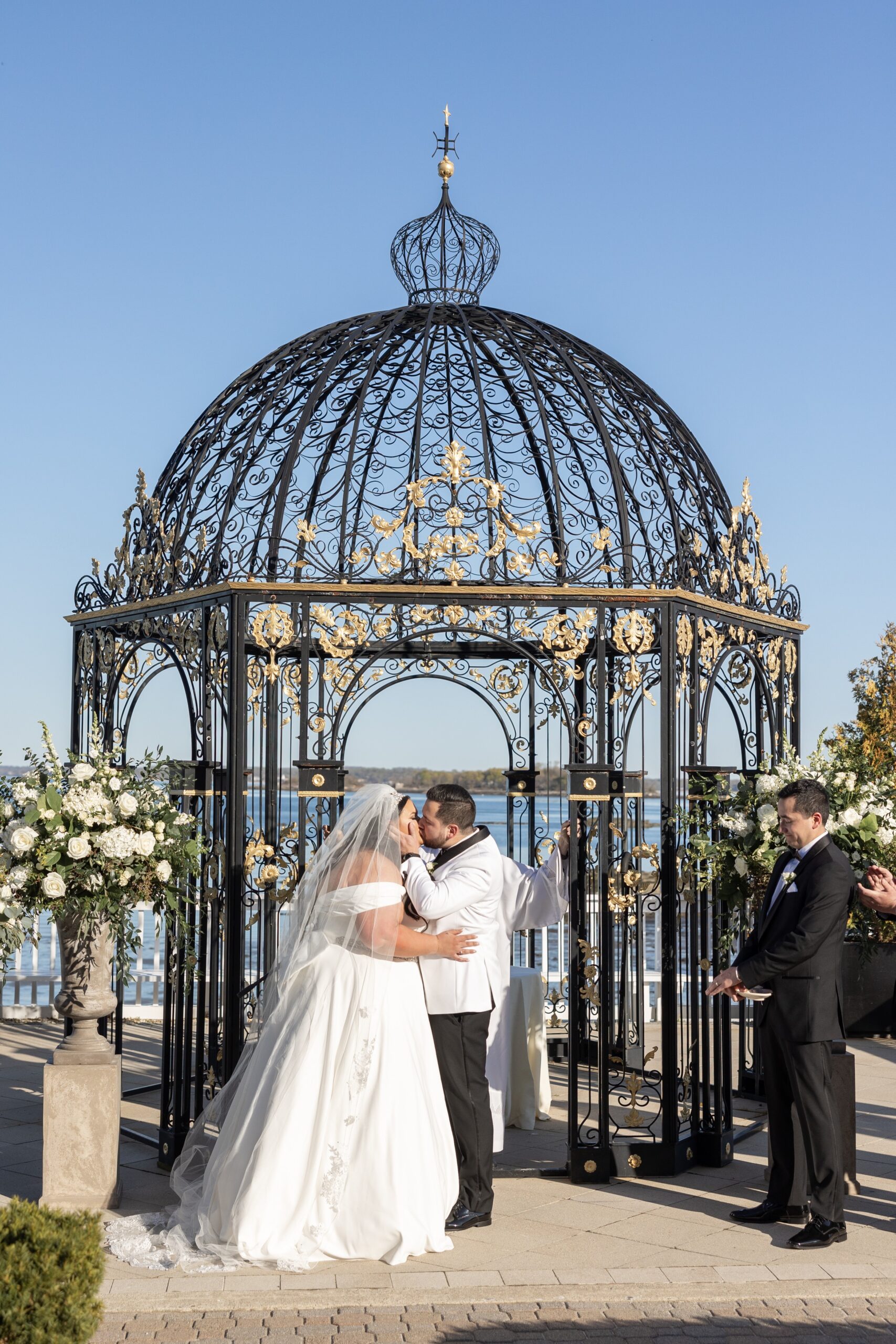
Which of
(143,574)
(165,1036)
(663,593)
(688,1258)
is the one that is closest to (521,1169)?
(688,1258)

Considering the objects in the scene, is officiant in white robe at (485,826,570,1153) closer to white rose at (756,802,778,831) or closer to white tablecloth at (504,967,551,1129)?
white tablecloth at (504,967,551,1129)

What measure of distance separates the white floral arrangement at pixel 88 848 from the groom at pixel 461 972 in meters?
1.17

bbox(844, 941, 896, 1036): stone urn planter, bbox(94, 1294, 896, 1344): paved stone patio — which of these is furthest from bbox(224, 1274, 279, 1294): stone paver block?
bbox(844, 941, 896, 1036): stone urn planter

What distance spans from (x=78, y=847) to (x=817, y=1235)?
144 inches

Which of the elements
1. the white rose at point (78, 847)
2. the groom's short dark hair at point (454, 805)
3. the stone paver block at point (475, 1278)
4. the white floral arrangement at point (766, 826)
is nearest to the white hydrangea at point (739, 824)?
the white floral arrangement at point (766, 826)

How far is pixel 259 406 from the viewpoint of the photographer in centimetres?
753

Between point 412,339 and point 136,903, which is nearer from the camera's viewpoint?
point 136,903

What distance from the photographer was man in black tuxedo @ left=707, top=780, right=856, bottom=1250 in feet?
19.3

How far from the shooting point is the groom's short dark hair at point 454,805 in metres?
6.23

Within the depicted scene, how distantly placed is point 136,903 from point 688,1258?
2.94 metres

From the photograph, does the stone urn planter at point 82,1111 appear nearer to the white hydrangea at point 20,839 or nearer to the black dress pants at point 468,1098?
the white hydrangea at point 20,839

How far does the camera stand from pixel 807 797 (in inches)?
240

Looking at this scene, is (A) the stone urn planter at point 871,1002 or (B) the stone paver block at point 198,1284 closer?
(B) the stone paver block at point 198,1284

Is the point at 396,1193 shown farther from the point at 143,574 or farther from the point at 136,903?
the point at 143,574
